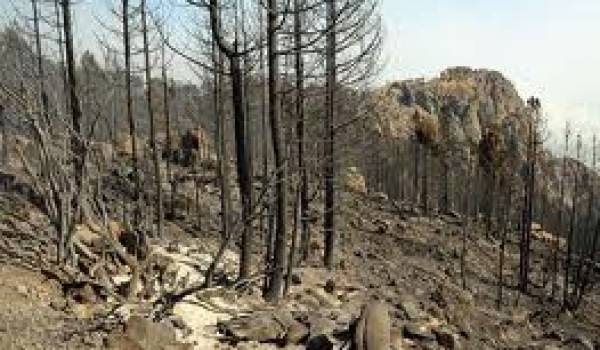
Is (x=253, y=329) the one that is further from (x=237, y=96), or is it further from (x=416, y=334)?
(x=237, y=96)

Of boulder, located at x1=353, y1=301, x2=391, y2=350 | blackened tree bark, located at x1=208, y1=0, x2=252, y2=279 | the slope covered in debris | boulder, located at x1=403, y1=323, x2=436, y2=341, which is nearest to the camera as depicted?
the slope covered in debris

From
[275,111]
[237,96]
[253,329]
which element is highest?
[237,96]

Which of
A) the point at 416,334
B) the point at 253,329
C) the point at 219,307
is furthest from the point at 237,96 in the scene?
the point at 416,334

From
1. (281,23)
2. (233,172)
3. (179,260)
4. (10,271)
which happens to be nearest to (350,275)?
(179,260)

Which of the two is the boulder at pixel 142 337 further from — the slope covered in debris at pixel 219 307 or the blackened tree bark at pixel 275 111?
the blackened tree bark at pixel 275 111

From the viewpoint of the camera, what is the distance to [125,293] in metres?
12.4

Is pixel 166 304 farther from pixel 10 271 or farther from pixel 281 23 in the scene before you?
pixel 281 23

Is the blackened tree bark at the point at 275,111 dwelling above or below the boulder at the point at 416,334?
above

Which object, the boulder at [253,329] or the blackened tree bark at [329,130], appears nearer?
the boulder at [253,329]

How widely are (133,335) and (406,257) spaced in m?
28.4

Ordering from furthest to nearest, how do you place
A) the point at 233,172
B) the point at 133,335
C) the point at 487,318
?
the point at 233,172 → the point at 487,318 → the point at 133,335

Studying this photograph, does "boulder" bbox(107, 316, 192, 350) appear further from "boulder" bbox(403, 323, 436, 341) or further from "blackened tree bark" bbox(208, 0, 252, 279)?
"boulder" bbox(403, 323, 436, 341)

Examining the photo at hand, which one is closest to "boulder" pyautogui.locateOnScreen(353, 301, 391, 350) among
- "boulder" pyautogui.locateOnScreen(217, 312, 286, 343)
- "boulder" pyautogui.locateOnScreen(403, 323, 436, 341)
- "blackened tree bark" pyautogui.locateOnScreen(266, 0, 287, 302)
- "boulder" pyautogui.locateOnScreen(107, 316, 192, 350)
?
"boulder" pyautogui.locateOnScreen(217, 312, 286, 343)

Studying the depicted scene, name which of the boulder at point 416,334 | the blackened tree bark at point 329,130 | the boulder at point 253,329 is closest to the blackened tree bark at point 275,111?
the boulder at point 253,329
